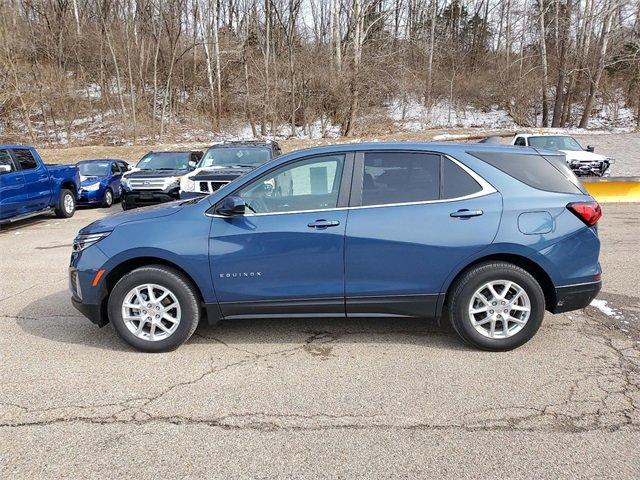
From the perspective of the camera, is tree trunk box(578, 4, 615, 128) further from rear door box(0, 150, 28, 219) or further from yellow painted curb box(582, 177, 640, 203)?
rear door box(0, 150, 28, 219)

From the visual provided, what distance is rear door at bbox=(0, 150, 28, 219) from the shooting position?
9859 millimetres

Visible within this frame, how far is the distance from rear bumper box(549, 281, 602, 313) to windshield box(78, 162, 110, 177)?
14.3m

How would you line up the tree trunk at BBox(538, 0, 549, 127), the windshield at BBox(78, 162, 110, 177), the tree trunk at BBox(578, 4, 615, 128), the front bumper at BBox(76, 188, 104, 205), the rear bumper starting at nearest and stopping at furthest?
the rear bumper < the front bumper at BBox(76, 188, 104, 205) < the windshield at BBox(78, 162, 110, 177) < the tree trunk at BBox(578, 4, 615, 128) < the tree trunk at BBox(538, 0, 549, 127)

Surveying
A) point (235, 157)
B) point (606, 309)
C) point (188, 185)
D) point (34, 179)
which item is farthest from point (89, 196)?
point (606, 309)

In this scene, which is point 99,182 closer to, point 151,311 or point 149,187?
point 149,187

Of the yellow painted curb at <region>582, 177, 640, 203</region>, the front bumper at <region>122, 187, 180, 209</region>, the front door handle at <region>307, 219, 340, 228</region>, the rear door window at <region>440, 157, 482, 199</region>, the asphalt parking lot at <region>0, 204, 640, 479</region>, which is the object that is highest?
the rear door window at <region>440, 157, 482, 199</region>

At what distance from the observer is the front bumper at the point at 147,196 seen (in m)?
11.6

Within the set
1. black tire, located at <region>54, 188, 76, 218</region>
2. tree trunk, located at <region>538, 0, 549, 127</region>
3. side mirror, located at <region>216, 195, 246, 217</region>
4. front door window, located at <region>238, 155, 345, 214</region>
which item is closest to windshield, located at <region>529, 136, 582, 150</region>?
front door window, located at <region>238, 155, 345, 214</region>

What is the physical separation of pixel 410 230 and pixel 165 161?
11162 mm

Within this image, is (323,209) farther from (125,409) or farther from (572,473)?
(572,473)

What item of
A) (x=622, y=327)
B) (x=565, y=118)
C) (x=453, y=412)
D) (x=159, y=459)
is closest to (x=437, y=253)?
(x=453, y=412)

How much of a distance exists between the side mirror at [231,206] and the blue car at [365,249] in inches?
0.5

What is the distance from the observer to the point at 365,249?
151 inches

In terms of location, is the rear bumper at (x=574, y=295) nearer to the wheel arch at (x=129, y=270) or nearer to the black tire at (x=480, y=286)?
the black tire at (x=480, y=286)
